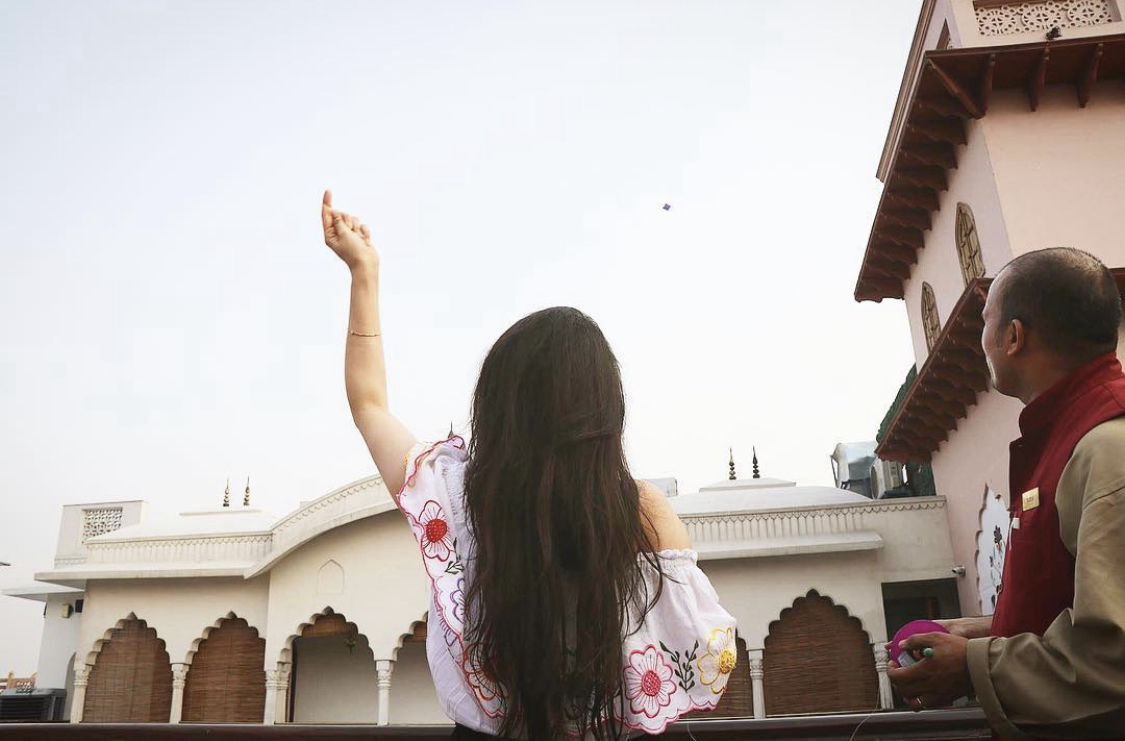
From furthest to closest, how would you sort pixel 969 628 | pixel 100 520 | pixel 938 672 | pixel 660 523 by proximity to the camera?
pixel 100 520, pixel 969 628, pixel 938 672, pixel 660 523

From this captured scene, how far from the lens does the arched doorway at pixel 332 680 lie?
55.7ft

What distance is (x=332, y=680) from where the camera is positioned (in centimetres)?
1725

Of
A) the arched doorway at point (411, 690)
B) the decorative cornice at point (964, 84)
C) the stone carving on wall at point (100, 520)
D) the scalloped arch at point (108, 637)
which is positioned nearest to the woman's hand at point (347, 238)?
the decorative cornice at point (964, 84)

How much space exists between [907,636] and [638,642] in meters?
0.68

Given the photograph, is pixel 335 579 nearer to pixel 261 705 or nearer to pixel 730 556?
pixel 261 705

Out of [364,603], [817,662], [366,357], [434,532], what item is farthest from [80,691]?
[434,532]

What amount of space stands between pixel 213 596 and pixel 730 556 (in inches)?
390

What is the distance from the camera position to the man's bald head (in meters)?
1.80

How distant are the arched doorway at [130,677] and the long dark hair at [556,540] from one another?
57.3 ft

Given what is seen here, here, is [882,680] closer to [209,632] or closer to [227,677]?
[227,677]

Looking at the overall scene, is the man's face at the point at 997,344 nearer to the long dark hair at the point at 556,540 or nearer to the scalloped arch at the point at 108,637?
the long dark hair at the point at 556,540

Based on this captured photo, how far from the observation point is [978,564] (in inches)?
483

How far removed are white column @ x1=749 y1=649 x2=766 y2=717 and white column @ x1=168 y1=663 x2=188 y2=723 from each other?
10301mm

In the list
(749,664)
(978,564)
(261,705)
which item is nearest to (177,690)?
(261,705)
